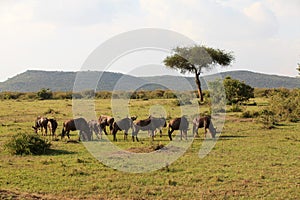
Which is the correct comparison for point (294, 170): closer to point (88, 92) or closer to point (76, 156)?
point (76, 156)

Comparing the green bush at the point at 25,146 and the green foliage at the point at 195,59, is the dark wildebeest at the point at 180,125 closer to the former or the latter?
the green bush at the point at 25,146

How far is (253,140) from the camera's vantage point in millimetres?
19594

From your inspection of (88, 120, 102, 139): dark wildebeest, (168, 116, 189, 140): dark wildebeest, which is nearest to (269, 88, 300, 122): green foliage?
(168, 116, 189, 140): dark wildebeest

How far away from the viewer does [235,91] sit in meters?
38.3

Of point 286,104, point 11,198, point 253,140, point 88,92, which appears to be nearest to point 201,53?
point 88,92

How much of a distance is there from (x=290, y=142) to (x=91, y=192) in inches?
449

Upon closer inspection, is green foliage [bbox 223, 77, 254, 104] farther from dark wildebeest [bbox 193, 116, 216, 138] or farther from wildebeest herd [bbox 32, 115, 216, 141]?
wildebeest herd [bbox 32, 115, 216, 141]

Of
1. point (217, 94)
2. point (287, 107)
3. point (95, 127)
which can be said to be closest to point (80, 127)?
point (95, 127)

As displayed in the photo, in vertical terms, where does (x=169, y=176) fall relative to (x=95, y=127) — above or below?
below

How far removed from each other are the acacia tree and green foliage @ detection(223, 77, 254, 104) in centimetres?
939

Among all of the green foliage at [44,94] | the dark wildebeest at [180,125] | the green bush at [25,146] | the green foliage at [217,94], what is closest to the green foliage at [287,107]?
the green foliage at [217,94]

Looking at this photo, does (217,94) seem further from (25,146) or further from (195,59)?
(25,146)

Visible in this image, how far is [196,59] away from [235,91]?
12031mm

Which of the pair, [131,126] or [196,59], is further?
[196,59]
